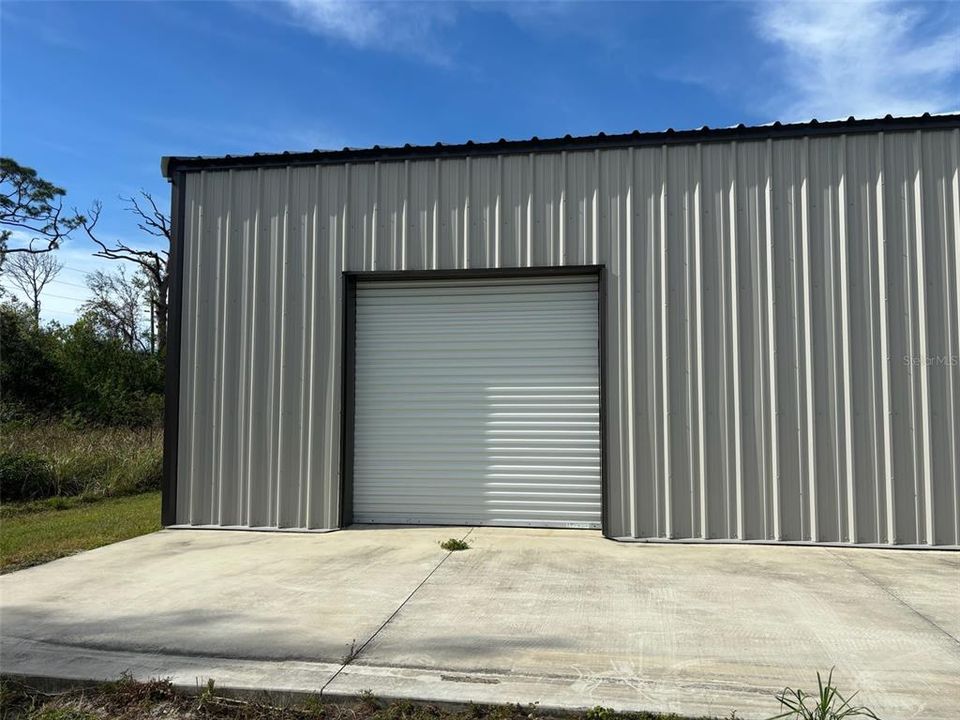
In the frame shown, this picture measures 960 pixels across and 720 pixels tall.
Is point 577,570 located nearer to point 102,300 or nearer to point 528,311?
point 528,311

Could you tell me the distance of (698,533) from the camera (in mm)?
7297

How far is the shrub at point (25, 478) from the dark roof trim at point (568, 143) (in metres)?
6.38

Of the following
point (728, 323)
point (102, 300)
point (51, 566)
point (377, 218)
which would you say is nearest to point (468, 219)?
point (377, 218)

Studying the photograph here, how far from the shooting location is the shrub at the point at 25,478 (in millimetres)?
11094

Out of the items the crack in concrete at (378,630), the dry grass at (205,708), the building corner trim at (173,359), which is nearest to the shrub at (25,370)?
the building corner trim at (173,359)

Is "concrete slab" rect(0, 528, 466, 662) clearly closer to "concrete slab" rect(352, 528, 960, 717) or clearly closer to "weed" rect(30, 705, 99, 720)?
"concrete slab" rect(352, 528, 960, 717)

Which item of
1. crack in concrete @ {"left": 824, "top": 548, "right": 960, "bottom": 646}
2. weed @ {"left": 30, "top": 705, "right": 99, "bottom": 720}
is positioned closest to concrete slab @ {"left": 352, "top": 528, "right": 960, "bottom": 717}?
crack in concrete @ {"left": 824, "top": 548, "right": 960, "bottom": 646}

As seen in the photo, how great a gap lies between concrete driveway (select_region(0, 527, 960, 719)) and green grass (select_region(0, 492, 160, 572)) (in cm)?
53

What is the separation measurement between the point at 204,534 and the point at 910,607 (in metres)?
7.41

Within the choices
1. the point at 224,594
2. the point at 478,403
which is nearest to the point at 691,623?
the point at 224,594

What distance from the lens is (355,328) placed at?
28.0 ft

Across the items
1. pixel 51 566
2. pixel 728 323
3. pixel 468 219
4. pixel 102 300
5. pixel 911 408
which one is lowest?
pixel 51 566

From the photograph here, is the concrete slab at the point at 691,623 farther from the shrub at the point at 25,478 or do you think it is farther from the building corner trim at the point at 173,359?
the shrub at the point at 25,478

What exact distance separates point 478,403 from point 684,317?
108 inches
